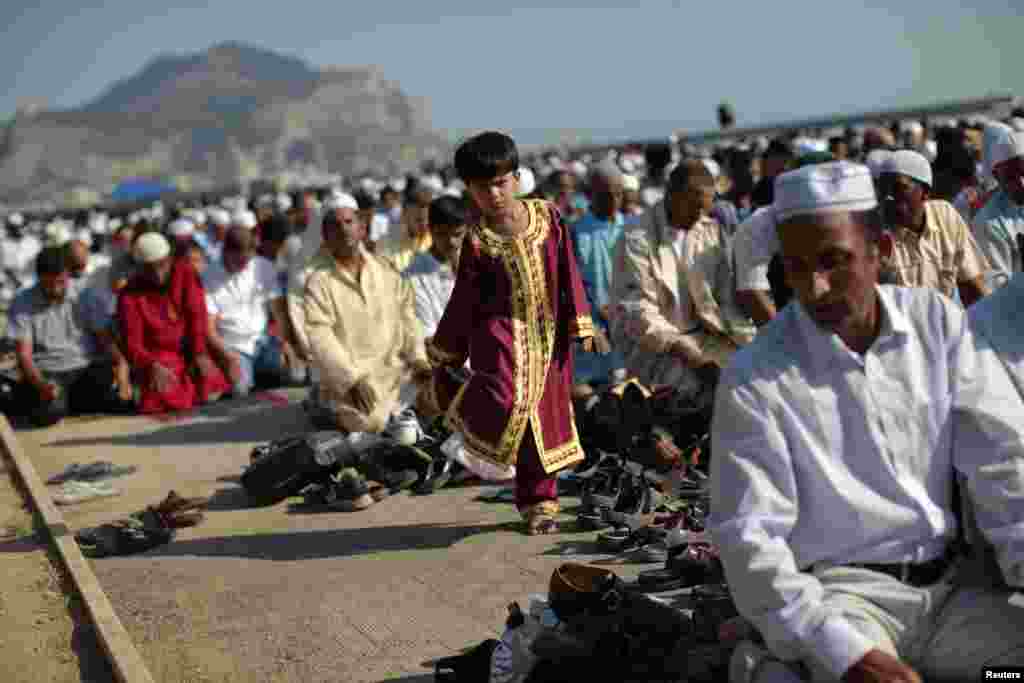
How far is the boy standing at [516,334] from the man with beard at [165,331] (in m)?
5.54

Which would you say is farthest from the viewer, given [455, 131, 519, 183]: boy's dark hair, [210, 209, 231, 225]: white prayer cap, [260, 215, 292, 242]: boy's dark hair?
[210, 209, 231, 225]: white prayer cap

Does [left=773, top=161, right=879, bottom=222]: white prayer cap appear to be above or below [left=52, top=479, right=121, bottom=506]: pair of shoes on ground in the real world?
above

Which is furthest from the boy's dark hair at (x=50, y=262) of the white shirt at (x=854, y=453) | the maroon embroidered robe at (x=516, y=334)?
the white shirt at (x=854, y=453)

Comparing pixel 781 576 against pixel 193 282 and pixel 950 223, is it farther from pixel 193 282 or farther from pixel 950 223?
pixel 193 282

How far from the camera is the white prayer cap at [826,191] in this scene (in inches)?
127

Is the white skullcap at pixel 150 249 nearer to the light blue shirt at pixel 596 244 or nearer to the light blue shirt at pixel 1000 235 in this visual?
the light blue shirt at pixel 596 244

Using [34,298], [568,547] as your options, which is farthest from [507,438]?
[34,298]

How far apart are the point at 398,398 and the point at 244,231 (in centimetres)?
421

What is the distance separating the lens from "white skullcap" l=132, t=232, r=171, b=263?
11516 mm

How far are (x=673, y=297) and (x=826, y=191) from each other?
4.85m

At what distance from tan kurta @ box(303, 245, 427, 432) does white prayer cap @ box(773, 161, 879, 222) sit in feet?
18.5

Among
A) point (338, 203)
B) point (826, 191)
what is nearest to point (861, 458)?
point (826, 191)

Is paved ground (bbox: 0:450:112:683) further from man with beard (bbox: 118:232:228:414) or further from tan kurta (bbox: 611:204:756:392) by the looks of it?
man with beard (bbox: 118:232:228:414)

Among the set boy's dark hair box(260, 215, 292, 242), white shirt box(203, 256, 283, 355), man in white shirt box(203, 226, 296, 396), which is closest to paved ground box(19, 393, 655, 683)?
man in white shirt box(203, 226, 296, 396)
